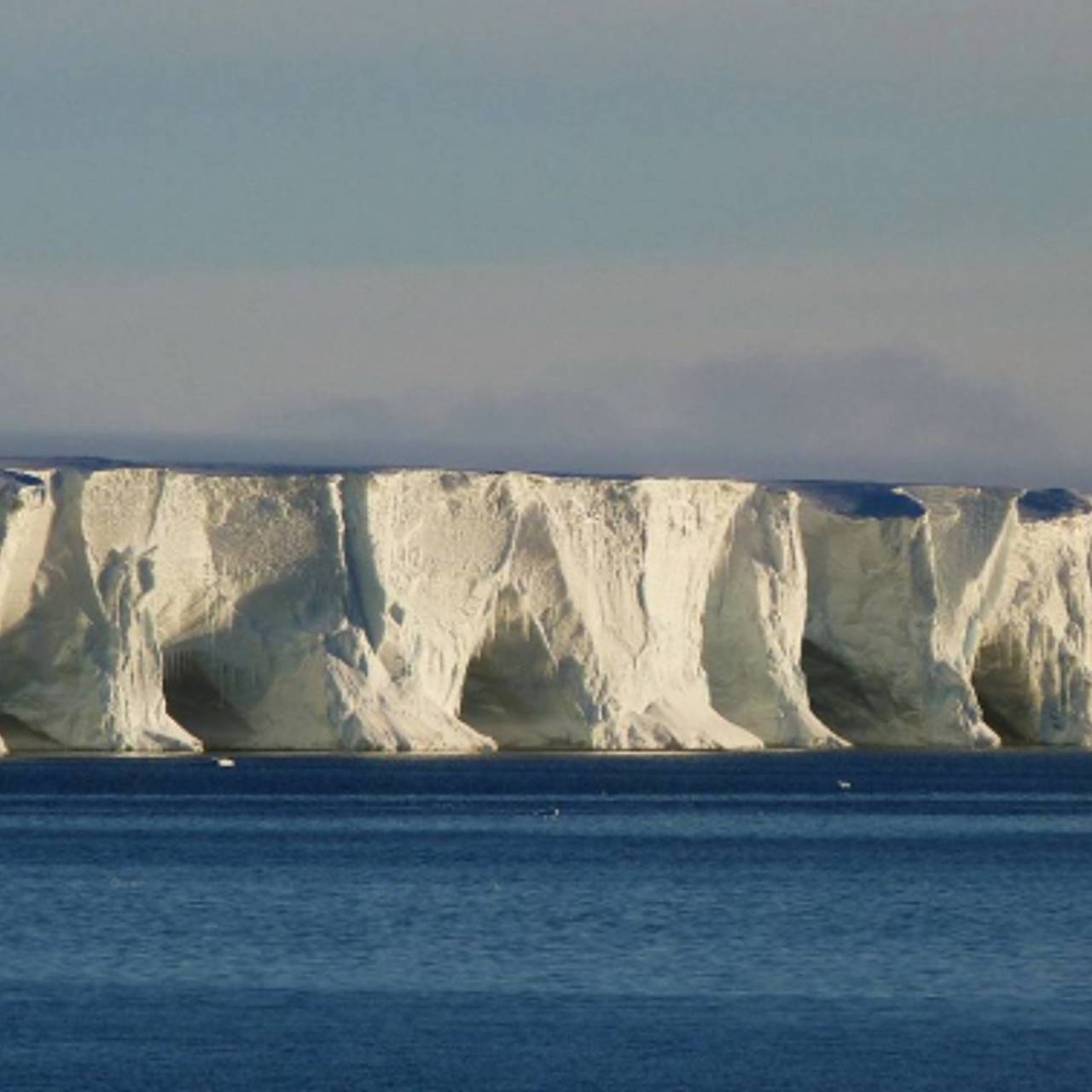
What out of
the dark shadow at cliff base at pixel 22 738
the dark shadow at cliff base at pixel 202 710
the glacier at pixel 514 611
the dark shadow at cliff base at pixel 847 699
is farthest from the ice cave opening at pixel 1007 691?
the dark shadow at cliff base at pixel 22 738

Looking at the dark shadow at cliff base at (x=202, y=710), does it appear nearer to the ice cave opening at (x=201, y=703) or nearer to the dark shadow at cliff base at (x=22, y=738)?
the ice cave opening at (x=201, y=703)

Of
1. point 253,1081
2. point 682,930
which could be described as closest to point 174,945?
point 682,930

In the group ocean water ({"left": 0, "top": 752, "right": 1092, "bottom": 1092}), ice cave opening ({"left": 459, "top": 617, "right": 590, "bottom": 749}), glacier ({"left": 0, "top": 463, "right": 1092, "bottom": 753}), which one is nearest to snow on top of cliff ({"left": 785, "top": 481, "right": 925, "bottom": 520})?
glacier ({"left": 0, "top": 463, "right": 1092, "bottom": 753})

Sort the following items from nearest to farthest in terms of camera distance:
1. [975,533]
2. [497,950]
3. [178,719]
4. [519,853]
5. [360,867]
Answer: [497,950]
[360,867]
[519,853]
[178,719]
[975,533]

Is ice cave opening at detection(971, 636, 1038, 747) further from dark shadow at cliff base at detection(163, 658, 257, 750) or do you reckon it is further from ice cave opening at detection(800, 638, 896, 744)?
dark shadow at cliff base at detection(163, 658, 257, 750)

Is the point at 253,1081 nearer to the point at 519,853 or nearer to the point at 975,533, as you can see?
the point at 519,853

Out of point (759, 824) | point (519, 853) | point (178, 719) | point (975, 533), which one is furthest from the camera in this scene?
point (975, 533)
